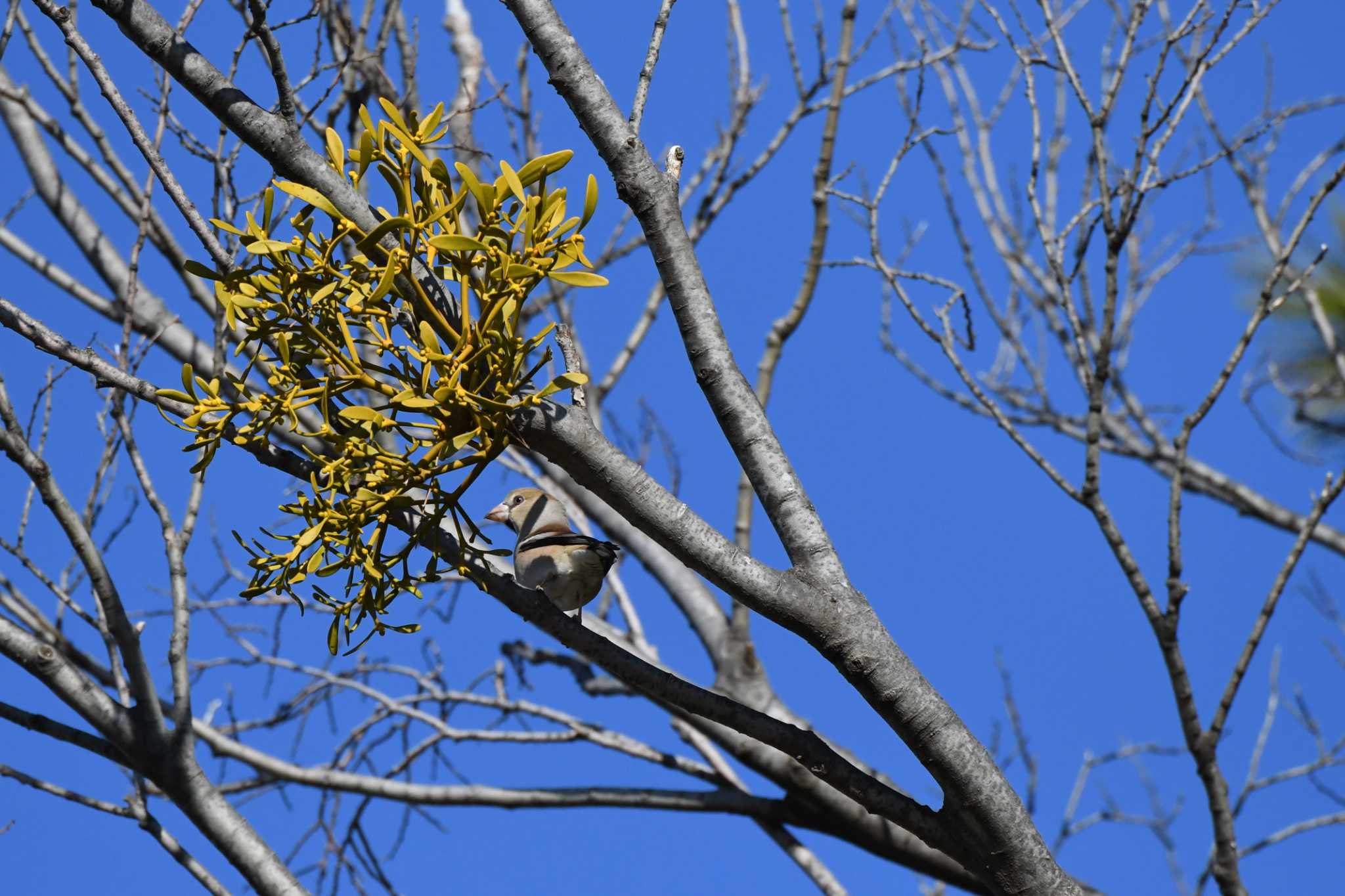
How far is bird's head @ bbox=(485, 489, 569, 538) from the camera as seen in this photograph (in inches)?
108

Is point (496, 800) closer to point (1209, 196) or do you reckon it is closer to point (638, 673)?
point (638, 673)

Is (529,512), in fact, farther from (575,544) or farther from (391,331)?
(391,331)

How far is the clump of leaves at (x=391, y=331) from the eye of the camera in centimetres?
185

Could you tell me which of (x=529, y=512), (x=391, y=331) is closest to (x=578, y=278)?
(x=391, y=331)

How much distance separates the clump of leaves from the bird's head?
29.2 inches

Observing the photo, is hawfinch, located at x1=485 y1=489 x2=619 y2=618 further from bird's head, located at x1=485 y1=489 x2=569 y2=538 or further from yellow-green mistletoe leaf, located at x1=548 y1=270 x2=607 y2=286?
yellow-green mistletoe leaf, located at x1=548 y1=270 x2=607 y2=286

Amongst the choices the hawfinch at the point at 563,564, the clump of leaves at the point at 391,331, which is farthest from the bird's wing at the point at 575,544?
the clump of leaves at the point at 391,331

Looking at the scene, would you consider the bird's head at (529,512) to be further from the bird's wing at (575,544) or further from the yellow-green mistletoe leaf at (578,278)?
the yellow-green mistletoe leaf at (578,278)

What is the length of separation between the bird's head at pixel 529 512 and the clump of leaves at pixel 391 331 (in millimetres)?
741

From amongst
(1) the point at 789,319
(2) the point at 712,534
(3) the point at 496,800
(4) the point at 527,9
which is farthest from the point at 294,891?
(1) the point at 789,319

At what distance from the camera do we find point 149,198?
134 inches

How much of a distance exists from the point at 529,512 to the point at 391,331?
3.00 feet

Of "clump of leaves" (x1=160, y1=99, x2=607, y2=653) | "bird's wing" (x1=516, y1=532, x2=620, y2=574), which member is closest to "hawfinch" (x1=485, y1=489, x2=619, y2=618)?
"bird's wing" (x1=516, y1=532, x2=620, y2=574)

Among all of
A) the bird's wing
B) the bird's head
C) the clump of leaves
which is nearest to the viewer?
the clump of leaves
